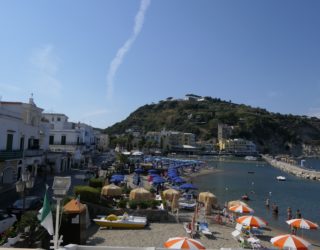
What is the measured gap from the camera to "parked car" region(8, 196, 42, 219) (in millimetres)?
20688

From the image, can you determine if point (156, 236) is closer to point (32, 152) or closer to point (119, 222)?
point (119, 222)

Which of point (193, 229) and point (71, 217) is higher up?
point (71, 217)

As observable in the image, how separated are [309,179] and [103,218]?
2716 inches

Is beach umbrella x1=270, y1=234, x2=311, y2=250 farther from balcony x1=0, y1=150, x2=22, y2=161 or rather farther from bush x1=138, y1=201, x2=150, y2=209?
balcony x1=0, y1=150, x2=22, y2=161

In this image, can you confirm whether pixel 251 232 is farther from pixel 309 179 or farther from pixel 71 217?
pixel 309 179

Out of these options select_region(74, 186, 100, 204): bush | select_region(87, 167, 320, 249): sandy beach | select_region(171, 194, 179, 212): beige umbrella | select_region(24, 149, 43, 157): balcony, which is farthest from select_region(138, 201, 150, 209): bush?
select_region(24, 149, 43, 157): balcony

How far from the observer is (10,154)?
30281 mm

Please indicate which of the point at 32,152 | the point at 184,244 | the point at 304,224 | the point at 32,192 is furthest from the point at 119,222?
the point at 32,152

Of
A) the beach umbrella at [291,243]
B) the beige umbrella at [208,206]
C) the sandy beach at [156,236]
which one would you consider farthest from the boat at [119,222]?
the beige umbrella at [208,206]

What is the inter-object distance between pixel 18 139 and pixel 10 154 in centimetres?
315

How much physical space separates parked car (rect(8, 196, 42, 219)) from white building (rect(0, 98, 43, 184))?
311 inches

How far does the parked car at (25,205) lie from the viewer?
20.7 metres

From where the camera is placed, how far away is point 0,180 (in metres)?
30.3

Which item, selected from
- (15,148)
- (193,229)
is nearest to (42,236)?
(193,229)
